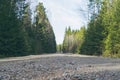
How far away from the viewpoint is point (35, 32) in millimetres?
81938

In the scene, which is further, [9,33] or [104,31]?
[104,31]

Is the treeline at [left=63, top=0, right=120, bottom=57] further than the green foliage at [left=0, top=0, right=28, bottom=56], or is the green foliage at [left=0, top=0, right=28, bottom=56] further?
the treeline at [left=63, top=0, right=120, bottom=57]

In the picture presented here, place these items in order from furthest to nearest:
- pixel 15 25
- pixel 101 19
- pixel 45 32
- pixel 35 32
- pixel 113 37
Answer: pixel 45 32
pixel 35 32
pixel 101 19
pixel 113 37
pixel 15 25

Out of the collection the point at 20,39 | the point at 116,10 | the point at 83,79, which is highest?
the point at 116,10

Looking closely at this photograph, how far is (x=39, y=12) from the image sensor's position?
96.1m

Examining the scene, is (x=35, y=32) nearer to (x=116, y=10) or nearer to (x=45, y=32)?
(x=45, y=32)

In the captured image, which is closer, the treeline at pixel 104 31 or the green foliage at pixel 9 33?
the green foliage at pixel 9 33

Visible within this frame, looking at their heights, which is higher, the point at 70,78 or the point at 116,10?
the point at 116,10

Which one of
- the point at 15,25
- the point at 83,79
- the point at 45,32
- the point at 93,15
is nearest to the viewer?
the point at 83,79

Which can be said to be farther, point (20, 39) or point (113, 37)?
point (113, 37)

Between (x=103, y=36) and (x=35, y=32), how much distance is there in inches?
1131

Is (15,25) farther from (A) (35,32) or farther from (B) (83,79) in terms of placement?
(A) (35,32)

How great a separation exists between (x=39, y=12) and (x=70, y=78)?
86.3m

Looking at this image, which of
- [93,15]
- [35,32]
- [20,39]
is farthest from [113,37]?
[35,32]
